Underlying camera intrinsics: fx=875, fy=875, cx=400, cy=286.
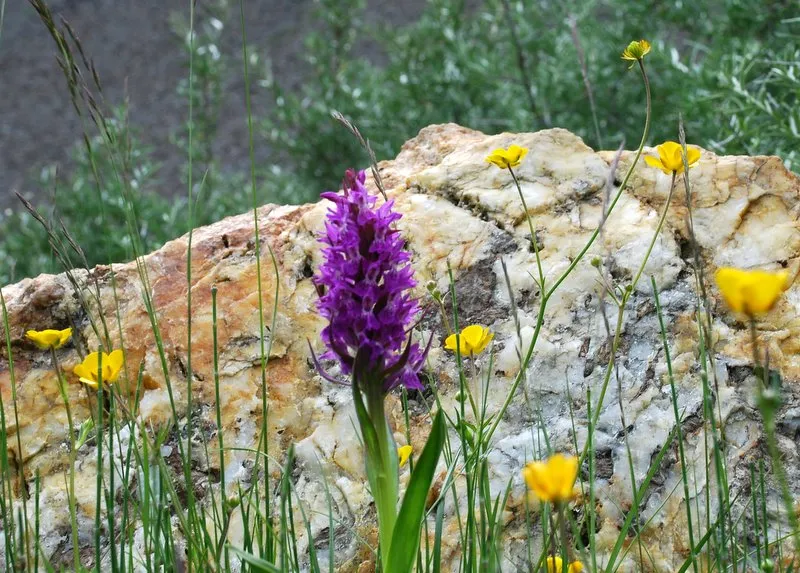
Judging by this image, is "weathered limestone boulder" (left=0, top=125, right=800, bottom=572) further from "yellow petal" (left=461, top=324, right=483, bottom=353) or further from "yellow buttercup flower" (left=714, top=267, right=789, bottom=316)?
"yellow buttercup flower" (left=714, top=267, right=789, bottom=316)

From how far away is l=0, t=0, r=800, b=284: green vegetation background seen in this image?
3.84 metres

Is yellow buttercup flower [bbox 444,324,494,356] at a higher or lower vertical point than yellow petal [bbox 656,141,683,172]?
lower

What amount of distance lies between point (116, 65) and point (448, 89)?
12.5 feet

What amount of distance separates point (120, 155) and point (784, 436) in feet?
3.44

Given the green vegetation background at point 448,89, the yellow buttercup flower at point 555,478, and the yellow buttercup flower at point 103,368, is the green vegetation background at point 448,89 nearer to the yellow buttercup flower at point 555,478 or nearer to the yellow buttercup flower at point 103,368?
the yellow buttercup flower at point 103,368

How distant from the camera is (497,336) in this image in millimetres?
1480

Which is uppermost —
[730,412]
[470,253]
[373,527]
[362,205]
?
[470,253]

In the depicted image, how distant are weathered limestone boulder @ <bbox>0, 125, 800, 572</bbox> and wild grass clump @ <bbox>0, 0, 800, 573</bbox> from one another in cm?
2

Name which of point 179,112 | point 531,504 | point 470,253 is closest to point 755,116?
point 470,253

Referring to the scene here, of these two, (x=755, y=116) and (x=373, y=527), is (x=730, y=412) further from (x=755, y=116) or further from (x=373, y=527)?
(x=755, y=116)

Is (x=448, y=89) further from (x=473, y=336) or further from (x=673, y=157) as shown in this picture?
(x=473, y=336)

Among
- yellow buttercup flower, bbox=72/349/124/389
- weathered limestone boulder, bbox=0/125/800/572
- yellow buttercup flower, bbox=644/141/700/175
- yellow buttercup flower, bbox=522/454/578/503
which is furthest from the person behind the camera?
weathered limestone boulder, bbox=0/125/800/572

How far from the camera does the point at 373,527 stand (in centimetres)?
133

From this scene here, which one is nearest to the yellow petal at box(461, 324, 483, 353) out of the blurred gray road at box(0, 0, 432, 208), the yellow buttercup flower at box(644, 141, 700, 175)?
the yellow buttercup flower at box(644, 141, 700, 175)
